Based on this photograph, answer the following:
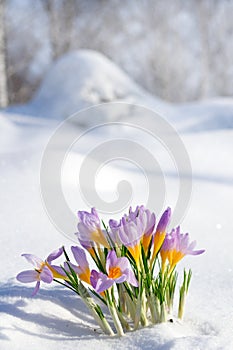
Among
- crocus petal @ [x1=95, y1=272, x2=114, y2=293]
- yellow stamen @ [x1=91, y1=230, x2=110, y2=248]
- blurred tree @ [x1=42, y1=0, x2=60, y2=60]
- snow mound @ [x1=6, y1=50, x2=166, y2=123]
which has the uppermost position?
blurred tree @ [x1=42, y1=0, x2=60, y2=60]

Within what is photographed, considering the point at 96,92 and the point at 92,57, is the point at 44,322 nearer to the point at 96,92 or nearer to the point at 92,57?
the point at 96,92

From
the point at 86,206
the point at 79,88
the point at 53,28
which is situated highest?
the point at 53,28

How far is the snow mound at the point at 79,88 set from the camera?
Answer: 3986 millimetres

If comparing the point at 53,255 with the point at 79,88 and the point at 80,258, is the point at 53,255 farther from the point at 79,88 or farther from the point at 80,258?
the point at 79,88

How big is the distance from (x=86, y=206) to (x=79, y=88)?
230 cm

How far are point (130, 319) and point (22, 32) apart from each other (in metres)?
8.65

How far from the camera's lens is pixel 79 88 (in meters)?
4.05

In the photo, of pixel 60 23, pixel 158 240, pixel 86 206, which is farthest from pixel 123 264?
pixel 60 23

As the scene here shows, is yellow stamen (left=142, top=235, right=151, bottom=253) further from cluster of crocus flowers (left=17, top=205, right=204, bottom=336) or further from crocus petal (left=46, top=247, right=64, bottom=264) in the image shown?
crocus petal (left=46, top=247, right=64, bottom=264)

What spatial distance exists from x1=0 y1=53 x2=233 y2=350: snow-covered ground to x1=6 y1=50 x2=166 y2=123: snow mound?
10.1 inches

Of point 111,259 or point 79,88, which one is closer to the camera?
point 111,259

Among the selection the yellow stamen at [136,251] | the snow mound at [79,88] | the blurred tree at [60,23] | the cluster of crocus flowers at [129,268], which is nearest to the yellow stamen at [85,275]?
the cluster of crocus flowers at [129,268]

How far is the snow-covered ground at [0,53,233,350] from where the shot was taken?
103 centimetres

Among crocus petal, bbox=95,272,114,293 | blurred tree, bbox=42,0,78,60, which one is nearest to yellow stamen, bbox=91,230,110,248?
crocus petal, bbox=95,272,114,293
